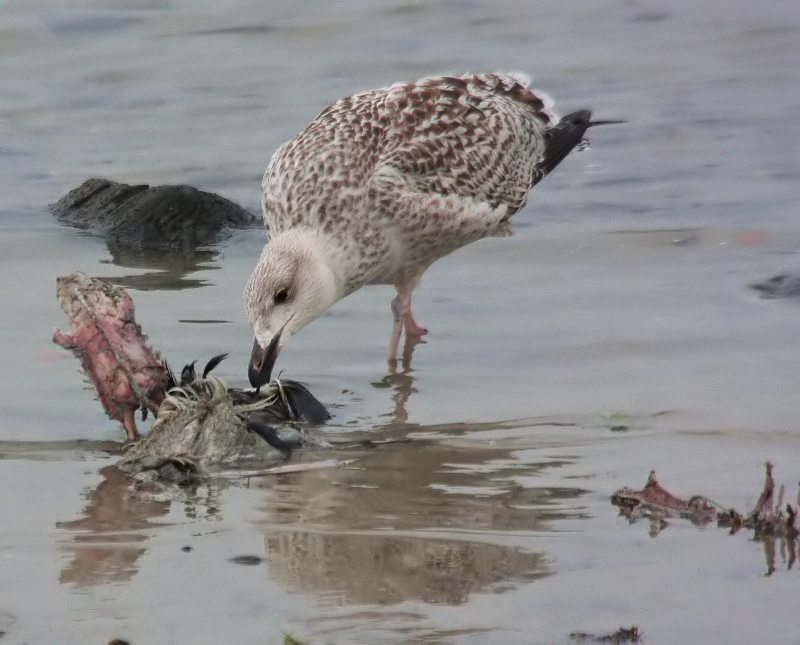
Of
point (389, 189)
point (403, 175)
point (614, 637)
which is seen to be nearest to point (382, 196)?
point (389, 189)

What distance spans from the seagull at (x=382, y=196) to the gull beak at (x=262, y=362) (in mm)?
12

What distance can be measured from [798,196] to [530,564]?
645 cm

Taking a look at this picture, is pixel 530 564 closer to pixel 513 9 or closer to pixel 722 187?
pixel 722 187

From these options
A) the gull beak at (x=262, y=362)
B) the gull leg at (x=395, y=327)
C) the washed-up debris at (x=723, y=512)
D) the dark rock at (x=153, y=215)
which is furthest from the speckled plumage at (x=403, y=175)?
the washed-up debris at (x=723, y=512)

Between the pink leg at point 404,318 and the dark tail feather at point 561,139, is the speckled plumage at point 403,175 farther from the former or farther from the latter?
the dark tail feather at point 561,139

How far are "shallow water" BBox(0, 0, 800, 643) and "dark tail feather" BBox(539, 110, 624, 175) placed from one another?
1.90ft

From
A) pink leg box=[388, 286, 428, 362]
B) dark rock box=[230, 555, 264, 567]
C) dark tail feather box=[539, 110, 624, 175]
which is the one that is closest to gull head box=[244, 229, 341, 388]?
pink leg box=[388, 286, 428, 362]

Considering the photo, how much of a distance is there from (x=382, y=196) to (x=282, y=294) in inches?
40.2

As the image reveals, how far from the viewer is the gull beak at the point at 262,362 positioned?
636 cm

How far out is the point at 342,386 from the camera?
7.08m

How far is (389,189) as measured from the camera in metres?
7.61

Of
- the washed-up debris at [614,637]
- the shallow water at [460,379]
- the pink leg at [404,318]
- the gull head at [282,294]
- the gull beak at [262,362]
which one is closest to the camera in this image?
the washed-up debris at [614,637]

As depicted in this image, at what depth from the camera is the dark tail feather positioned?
914cm

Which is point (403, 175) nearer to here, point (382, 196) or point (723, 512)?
point (382, 196)
